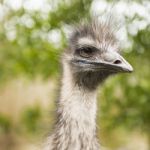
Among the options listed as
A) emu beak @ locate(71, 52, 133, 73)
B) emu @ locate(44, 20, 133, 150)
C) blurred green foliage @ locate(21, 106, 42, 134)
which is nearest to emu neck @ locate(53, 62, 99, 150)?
emu @ locate(44, 20, 133, 150)

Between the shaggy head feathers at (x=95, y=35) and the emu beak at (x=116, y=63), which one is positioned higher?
the shaggy head feathers at (x=95, y=35)

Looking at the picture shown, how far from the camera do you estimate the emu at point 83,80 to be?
4.90 meters

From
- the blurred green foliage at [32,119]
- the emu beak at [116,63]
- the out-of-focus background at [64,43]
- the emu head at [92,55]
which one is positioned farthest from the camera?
the blurred green foliage at [32,119]

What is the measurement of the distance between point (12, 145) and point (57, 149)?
410 inches

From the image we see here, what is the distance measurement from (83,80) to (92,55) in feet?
0.54

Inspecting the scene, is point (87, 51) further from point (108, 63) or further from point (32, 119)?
point (32, 119)

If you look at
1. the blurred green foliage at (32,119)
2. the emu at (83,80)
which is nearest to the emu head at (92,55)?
the emu at (83,80)

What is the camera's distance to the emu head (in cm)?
500

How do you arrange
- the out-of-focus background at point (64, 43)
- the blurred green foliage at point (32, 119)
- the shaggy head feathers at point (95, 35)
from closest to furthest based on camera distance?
the shaggy head feathers at point (95, 35) → the out-of-focus background at point (64, 43) → the blurred green foliage at point (32, 119)

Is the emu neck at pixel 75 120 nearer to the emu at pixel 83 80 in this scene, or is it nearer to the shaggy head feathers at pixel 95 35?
the emu at pixel 83 80

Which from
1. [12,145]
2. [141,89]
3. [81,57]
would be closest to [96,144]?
[81,57]

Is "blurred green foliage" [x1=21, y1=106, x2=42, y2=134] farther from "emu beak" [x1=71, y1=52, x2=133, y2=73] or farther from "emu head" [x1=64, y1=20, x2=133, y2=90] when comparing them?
"emu beak" [x1=71, y1=52, x2=133, y2=73]

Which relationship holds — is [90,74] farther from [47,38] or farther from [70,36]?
[47,38]

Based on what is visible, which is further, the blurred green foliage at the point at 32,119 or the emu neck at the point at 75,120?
the blurred green foliage at the point at 32,119
